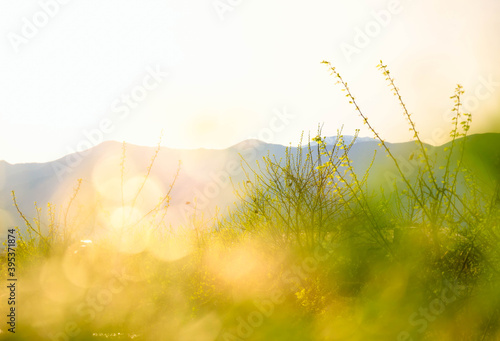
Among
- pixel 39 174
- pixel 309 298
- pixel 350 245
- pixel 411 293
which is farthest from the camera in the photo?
pixel 39 174

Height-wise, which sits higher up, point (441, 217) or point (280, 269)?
point (441, 217)

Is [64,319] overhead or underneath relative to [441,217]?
underneath

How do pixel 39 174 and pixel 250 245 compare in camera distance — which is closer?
pixel 250 245

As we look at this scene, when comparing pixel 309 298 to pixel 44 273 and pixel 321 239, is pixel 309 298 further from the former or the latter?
pixel 44 273

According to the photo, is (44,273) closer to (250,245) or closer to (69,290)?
(69,290)

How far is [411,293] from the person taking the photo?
203 inches

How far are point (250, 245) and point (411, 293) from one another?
335cm

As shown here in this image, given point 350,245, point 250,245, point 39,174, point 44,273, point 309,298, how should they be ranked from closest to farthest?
point 309,298
point 350,245
point 250,245
point 44,273
point 39,174

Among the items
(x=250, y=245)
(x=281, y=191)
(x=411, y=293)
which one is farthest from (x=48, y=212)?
(x=411, y=293)

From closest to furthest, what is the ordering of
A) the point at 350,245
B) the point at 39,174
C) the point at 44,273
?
1. the point at 350,245
2. the point at 44,273
3. the point at 39,174

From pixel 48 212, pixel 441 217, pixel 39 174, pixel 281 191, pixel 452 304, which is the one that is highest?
pixel 39 174

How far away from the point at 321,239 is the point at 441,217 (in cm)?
300

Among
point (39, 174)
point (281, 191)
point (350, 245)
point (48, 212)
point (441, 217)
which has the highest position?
point (39, 174)

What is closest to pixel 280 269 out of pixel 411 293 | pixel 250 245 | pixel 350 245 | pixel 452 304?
pixel 250 245
